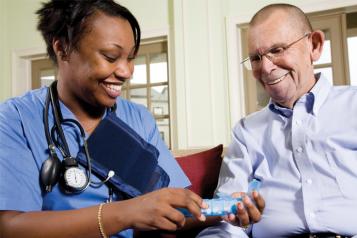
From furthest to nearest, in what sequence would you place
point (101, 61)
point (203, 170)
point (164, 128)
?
point (164, 128)
point (203, 170)
point (101, 61)

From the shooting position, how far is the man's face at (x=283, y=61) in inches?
54.6

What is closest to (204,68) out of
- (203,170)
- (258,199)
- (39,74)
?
(39,74)

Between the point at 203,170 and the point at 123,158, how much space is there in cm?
46

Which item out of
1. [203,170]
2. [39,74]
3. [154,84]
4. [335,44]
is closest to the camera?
[203,170]

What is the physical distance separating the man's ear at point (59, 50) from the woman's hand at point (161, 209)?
497 mm

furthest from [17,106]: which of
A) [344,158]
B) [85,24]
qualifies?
[344,158]

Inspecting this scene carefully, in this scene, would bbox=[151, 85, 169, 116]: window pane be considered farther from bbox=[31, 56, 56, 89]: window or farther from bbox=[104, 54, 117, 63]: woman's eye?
bbox=[104, 54, 117, 63]: woman's eye

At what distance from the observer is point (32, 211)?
99cm

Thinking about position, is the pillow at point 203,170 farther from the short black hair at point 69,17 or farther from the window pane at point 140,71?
the window pane at point 140,71

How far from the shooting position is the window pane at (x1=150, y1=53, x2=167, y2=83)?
14.0ft

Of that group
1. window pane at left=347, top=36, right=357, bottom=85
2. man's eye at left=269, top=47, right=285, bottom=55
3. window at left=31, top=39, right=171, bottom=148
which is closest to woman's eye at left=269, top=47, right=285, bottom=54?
man's eye at left=269, top=47, right=285, bottom=55

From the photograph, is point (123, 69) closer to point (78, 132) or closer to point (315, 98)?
point (78, 132)

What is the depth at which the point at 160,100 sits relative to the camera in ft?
14.1

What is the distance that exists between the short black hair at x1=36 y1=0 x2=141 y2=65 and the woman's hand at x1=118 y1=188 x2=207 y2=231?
1.59 feet
